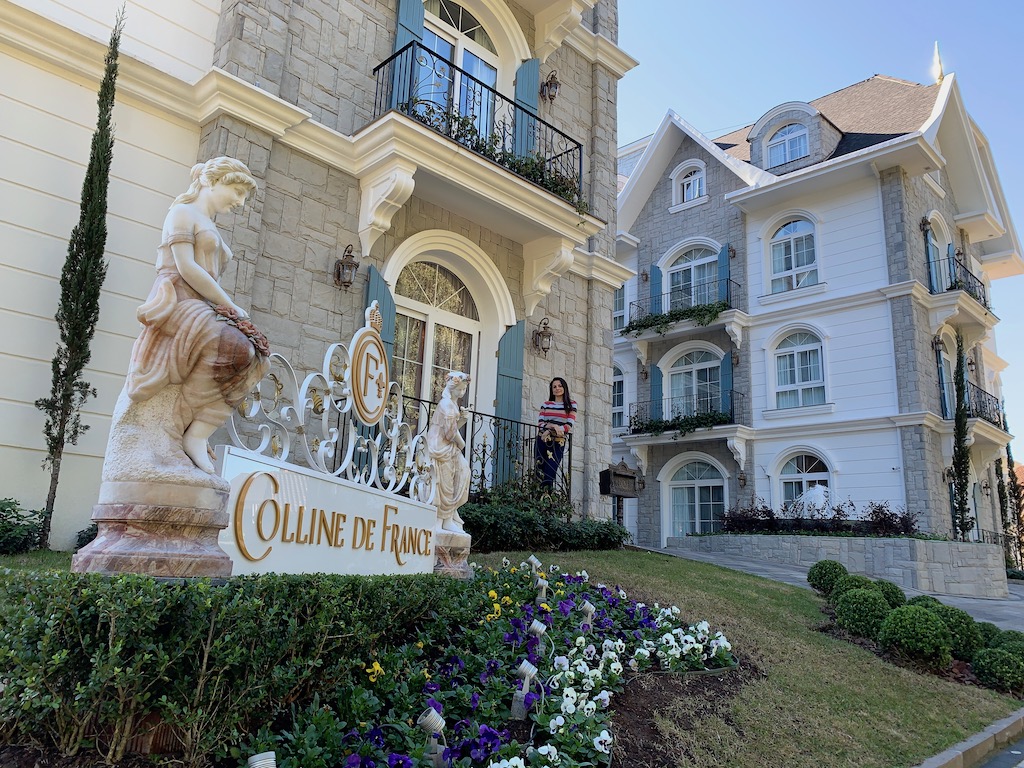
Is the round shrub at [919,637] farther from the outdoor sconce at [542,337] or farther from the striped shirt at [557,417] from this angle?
the outdoor sconce at [542,337]

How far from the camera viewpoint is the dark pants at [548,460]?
10.3m

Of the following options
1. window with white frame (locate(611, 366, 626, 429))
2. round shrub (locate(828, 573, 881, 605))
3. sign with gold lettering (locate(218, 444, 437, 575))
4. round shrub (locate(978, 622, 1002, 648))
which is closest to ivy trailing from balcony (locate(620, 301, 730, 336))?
window with white frame (locate(611, 366, 626, 429))

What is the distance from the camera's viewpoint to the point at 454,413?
5332mm

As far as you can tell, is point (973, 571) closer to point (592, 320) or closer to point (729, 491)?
point (729, 491)

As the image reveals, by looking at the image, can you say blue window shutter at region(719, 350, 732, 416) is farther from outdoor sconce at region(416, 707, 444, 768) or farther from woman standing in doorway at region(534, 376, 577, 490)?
outdoor sconce at region(416, 707, 444, 768)

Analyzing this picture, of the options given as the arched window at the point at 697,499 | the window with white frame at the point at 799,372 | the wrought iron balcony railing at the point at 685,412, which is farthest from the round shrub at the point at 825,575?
the arched window at the point at 697,499

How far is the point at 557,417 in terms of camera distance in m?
10.3

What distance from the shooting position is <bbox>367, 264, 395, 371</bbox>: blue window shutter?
28.9 ft

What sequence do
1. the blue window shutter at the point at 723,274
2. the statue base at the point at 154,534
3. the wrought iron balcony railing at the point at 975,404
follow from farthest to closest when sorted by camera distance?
the blue window shutter at the point at 723,274 < the wrought iron balcony railing at the point at 975,404 < the statue base at the point at 154,534

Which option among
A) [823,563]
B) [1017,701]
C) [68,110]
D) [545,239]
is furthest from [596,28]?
[1017,701]

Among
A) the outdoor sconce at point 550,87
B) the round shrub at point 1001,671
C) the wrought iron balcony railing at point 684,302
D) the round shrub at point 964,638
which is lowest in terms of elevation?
the round shrub at point 1001,671

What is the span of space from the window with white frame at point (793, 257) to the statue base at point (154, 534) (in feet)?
61.7

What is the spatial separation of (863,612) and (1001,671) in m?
1.21

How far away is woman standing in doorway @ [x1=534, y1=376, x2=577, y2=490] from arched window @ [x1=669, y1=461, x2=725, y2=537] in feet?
35.6
